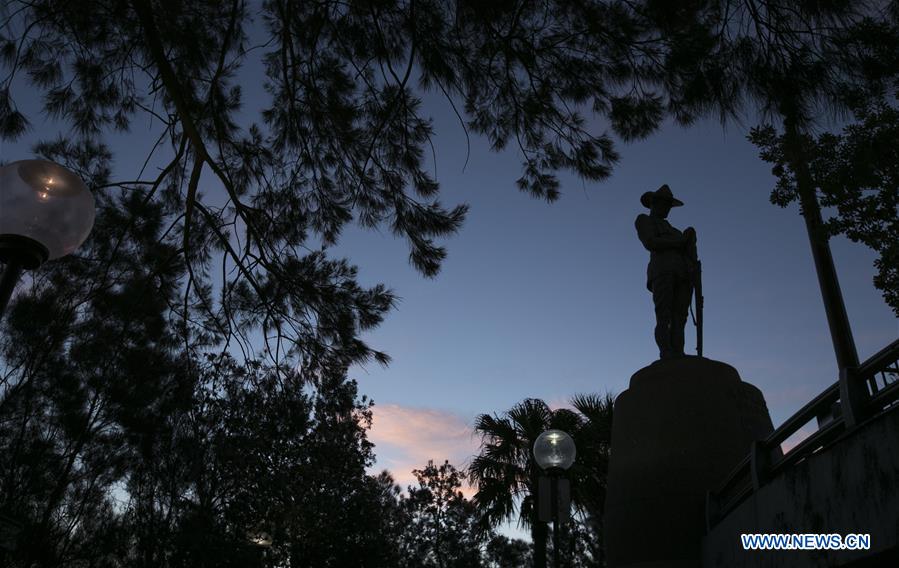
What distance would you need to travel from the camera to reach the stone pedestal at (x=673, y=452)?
22.4 feet

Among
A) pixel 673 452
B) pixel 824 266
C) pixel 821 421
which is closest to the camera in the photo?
pixel 821 421

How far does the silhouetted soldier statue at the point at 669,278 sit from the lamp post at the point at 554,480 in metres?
2.45

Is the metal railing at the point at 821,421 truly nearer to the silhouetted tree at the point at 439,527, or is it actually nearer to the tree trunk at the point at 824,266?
the tree trunk at the point at 824,266

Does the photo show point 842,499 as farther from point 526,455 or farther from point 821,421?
point 526,455

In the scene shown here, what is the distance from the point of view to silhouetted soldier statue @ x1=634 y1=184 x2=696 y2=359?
8.39m

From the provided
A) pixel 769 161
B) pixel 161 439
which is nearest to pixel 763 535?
pixel 769 161

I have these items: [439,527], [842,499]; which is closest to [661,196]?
[842,499]

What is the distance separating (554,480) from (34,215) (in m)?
5.15

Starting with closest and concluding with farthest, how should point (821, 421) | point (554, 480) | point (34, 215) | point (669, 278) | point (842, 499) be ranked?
point (34, 215) → point (842, 499) → point (821, 421) → point (554, 480) → point (669, 278)

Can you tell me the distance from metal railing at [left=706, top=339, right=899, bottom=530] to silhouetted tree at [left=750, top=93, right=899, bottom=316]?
3482 millimetres

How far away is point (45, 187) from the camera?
256 centimetres

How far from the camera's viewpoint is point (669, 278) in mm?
8375

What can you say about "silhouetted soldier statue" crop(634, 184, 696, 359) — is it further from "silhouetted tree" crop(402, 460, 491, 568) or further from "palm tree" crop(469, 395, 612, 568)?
"silhouetted tree" crop(402, 460, 491, 568)

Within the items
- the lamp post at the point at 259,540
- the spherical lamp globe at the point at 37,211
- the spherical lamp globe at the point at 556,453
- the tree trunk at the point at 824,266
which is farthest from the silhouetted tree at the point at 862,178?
the lamp post at the point at 259,540
